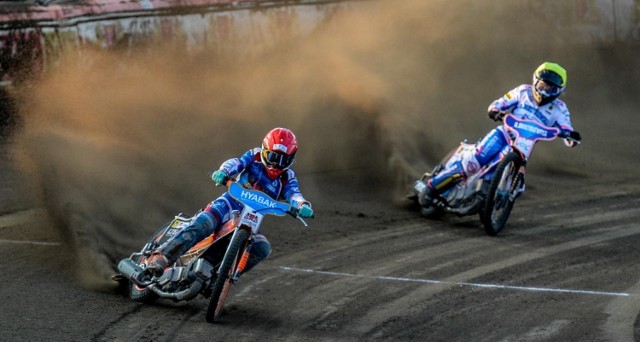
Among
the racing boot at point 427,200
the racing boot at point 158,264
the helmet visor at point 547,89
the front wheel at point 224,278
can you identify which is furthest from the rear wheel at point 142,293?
the helmet visor at point 547,89

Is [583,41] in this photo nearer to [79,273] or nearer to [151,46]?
[151,46]

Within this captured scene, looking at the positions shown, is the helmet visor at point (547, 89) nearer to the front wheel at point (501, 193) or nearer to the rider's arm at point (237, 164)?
the front wheel at point (501, 193)

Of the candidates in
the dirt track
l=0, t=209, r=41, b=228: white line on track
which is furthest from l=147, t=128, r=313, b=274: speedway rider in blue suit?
l=0, t=209, r=41, b=228: white line on track

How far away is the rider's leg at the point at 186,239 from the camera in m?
10.2

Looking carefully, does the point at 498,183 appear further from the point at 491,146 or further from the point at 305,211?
the point at 305,211

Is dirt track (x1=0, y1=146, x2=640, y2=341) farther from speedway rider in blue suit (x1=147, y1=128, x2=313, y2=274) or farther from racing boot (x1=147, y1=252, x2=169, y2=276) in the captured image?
speedway rider in blue suit (x1=147, y1=128, x2=313, y2=274)

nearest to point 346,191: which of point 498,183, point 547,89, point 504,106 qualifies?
point 504,106

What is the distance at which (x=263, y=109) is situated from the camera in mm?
19031

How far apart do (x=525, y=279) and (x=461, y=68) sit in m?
12.4

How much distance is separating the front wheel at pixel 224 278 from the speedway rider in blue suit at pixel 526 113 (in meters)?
5.52

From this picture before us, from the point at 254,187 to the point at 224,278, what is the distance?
3.97 ft

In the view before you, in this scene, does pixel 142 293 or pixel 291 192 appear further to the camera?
pixel 291 192

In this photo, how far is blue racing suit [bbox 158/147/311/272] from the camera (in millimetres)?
10273

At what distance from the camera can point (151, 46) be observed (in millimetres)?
18781
